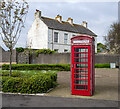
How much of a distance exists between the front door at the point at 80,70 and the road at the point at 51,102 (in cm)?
67

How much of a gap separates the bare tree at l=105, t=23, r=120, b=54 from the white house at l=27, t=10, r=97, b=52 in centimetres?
708

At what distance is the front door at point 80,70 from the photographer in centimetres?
679

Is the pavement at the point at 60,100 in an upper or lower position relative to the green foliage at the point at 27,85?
lower

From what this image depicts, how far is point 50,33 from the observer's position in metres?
27.2

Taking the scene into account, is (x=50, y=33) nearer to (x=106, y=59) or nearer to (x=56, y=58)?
(x=56, y=58)

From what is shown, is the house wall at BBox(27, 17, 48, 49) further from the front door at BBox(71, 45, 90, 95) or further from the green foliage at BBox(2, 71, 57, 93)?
the front door at BBox(71, 45, 90, 95)

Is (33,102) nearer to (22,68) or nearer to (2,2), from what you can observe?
(2,2)

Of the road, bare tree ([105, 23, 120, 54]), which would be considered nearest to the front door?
the road

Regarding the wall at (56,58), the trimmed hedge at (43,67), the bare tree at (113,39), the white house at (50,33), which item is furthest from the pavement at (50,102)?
the bare tree at (113,39)

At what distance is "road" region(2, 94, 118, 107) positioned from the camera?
550 cm

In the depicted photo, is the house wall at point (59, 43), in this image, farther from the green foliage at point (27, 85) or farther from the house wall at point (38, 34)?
the green foliage at point (27, 85)

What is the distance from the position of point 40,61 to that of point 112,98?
1694cm

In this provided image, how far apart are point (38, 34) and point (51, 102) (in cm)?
2404

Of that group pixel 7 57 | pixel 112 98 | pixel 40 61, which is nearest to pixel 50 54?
pixel 40 61
